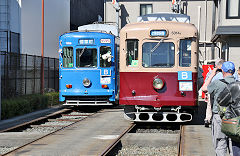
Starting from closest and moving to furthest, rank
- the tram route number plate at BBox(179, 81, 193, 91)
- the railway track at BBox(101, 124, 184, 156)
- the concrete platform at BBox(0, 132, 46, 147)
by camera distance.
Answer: the railway track at BBox(101, 124, 184, 156) < the concrete platform at BBox(0, 132, 46, 147) < the tram route number plate at BBox(179, 81, 193, 91)

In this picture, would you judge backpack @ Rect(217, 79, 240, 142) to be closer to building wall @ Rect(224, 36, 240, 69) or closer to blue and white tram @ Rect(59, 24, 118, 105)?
blue and white tram @ Rect(59, 24, 118, 105)

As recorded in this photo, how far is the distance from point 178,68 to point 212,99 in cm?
491

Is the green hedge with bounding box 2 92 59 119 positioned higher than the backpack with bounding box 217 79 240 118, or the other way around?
the backpack with bounding box 217 79 240 118

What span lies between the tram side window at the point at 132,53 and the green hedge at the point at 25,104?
520 centimetres

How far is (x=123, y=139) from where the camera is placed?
10398 mm

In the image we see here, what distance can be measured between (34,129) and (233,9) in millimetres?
11093

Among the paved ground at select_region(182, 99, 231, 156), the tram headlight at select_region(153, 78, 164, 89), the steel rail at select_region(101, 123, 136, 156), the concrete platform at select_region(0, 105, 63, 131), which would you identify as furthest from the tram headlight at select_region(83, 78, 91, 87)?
the tram headlight at select_region(153, 78, 164, 89)

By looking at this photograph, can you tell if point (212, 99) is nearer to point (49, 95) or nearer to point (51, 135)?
point (51, 135)

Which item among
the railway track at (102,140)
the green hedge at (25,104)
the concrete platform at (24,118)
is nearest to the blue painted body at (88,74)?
the concrete platform at (24,118)

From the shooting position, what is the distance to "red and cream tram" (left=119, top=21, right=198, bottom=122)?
12.2m

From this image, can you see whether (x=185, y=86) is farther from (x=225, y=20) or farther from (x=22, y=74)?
(x=22, y=74)

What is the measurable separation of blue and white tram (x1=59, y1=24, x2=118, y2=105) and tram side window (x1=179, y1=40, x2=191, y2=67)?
5.17 metres

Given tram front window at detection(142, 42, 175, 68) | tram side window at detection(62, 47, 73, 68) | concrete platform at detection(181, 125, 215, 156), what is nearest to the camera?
concrete platform at detection(181, 125, 215, 156)

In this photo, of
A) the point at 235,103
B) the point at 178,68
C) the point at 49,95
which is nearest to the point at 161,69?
the point at 178,68
